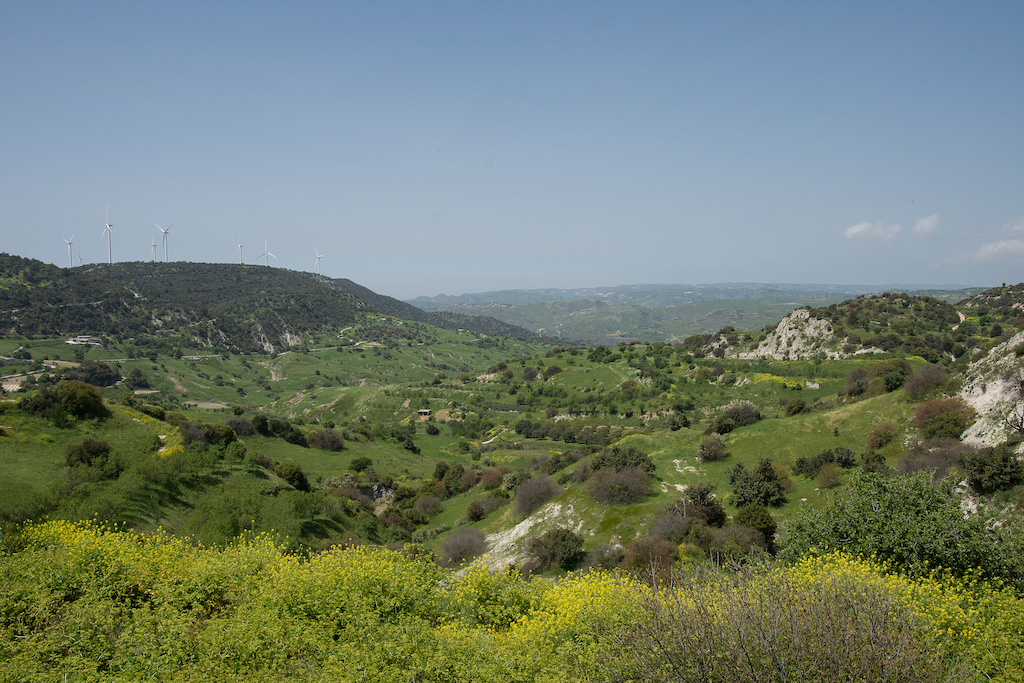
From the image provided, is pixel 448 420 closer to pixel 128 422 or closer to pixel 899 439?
pixel 128 422

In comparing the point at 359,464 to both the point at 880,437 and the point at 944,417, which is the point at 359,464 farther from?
the point at 944,417

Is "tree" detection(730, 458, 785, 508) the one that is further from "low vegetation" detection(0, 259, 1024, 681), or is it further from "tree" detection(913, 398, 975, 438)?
"tree" detection(913, 398, 975, 438)

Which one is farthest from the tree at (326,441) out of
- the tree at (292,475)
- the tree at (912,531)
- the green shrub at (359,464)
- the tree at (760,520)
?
the tree at (912,531)

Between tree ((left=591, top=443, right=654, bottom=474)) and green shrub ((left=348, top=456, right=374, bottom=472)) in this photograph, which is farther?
green shrub ((left=348, top=456, right=374, bottom=472))

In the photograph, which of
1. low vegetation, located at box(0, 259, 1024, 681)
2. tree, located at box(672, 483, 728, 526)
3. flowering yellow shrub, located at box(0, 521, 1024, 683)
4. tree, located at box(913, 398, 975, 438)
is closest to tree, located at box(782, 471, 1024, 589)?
low vegetation, located at box(0, 259, 1024, 681)

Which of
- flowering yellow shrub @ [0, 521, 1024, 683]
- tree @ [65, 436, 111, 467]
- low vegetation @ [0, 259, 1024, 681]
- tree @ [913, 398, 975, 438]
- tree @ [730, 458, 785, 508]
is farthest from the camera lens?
tree @ [65, 436, 111, 467]

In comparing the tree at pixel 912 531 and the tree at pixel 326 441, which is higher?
the tree at pixel 912 531

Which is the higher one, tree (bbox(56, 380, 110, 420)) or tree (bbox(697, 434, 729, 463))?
tree (bbox(56, 380, 110, 420))

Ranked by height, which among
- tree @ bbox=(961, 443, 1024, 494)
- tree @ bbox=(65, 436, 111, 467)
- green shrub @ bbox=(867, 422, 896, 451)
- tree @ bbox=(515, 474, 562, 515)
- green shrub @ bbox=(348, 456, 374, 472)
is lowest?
green shrub @ bbox=(348, 456, 374, 472)

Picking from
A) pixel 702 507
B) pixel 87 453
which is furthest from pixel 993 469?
pixel 87 453

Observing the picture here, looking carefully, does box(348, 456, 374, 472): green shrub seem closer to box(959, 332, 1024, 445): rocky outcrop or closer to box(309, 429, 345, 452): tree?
box(309, 429, 345, 452): tree

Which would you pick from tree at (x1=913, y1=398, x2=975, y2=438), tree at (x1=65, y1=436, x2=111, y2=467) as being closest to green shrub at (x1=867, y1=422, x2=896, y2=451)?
tree at (x1=913, y1=398, x2=975, y2=438)

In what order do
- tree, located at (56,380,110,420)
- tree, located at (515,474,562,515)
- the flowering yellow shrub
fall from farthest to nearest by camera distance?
tree, located at (56,380,110,420) < tree, located at (515,474,562,515) < the flowering yellow shrub

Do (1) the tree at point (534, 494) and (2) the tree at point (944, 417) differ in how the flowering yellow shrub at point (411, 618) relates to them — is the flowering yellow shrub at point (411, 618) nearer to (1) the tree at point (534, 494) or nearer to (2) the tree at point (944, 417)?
(2) the tree at point (944, 417)
